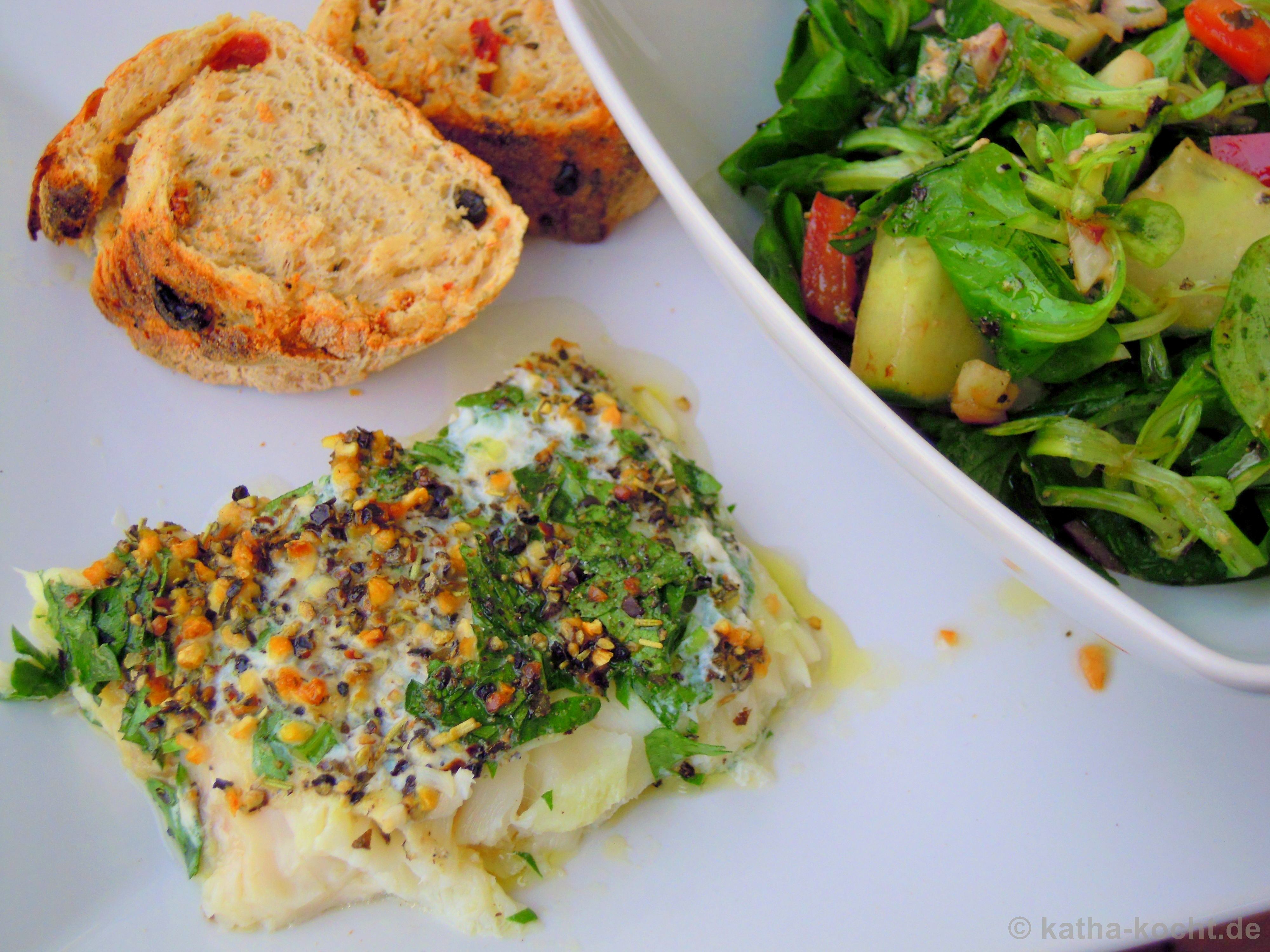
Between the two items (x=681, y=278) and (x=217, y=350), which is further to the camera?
(x=681, y=278)

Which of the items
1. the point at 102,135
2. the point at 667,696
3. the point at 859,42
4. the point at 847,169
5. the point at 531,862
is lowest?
the point at 531,862

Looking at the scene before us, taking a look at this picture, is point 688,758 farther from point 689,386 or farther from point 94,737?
point 94,737

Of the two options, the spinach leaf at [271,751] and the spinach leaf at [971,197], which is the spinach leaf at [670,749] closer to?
the spinach leaf at [271,751]

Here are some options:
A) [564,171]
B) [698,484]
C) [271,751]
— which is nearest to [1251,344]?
[698,484]

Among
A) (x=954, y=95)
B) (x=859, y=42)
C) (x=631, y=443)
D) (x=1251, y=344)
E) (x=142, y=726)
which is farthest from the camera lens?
(x=631, y=443)

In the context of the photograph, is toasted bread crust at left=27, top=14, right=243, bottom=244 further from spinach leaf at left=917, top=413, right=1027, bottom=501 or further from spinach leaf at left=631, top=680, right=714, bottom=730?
spinach leaf at left=917, top=413, right=1027, bottom=501

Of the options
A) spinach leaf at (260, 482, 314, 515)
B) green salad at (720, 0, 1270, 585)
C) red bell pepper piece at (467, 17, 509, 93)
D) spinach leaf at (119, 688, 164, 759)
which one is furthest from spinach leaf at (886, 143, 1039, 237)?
spinach leaf at (119, 688, 164, 759)

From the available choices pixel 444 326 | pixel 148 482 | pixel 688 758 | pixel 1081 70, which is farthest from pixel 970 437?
pixel 148 482

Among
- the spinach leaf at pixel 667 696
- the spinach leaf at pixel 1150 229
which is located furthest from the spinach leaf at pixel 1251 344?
the spinach leaf at pixel 667 696

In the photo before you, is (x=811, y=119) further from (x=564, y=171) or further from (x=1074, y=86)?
(x=564, y=171)
